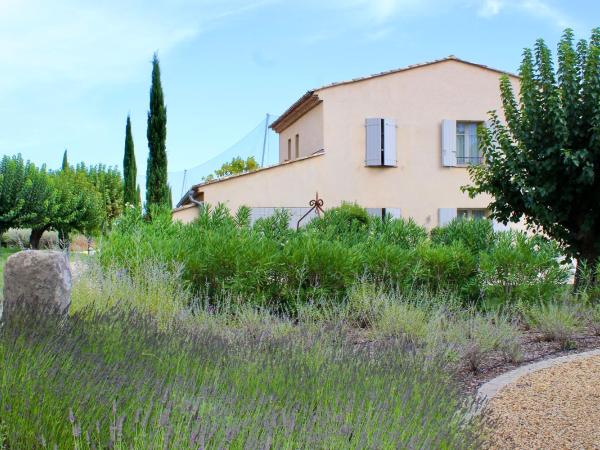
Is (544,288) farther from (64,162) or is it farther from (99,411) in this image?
(64,162)

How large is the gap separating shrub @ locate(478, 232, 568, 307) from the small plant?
466 mm

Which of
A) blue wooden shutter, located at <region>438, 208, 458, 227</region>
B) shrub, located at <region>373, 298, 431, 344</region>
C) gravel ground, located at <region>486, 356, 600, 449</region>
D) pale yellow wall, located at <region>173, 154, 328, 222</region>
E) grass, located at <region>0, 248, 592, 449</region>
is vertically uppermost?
pale yellow wall, located at <region>173, 154, 328, 222</region>

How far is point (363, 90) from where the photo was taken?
741 inches

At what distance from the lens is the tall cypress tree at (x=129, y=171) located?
24902 mm

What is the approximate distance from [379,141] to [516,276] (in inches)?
427

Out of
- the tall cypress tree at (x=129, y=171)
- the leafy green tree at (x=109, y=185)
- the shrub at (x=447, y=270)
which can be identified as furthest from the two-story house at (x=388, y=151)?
the leafy green tree at (x=109, y=185)

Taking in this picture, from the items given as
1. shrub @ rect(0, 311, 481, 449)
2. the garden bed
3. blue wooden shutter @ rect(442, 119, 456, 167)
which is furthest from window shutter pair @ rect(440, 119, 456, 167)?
shrub @ rect(0, 311, 481, 449)

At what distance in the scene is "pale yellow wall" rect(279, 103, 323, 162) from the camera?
62.8ft

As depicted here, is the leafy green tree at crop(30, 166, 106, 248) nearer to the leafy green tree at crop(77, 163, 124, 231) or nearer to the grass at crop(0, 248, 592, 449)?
the leafy green tree at crop(77, 163, 124, 231)

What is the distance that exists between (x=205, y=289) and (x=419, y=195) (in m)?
12.7

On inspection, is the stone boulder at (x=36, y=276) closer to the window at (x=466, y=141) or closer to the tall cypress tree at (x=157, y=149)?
the tall cypress tree at (x=157, y=149)

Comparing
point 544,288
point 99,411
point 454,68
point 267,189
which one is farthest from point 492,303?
point 454,68

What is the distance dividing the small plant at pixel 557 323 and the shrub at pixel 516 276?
0.47 m

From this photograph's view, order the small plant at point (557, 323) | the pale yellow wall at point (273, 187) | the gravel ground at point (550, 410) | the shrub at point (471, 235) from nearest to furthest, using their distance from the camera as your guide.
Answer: the gravel ground at point (550, 410) < the small plant at point (557, 323) < the shrub at point (471, 235) < the pale yellow wall at point (273, 187)
